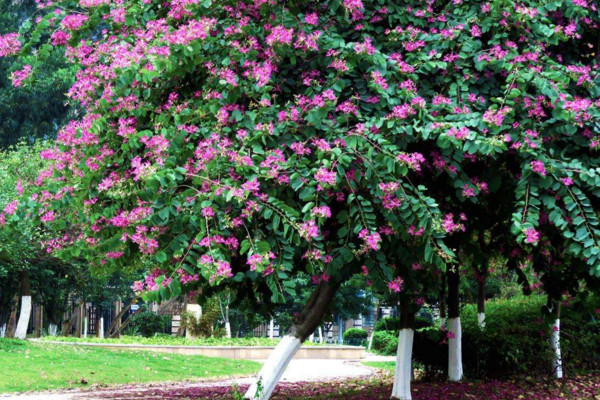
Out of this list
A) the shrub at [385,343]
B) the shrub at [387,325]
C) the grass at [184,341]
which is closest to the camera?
the grass at [184,341]

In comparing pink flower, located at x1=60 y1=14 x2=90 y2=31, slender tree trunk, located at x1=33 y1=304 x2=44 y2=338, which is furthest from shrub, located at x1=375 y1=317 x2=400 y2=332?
pink flower, located at x1=60 y1=14 x2=90 y2=31

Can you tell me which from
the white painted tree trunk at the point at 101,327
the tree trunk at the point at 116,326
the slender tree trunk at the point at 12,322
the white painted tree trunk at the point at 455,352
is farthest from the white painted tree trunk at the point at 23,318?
the white painted tree trunk at the point at 455,352

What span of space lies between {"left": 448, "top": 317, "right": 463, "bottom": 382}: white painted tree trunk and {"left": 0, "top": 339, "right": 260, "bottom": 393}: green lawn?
6421 millimetres

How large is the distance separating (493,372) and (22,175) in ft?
51.3

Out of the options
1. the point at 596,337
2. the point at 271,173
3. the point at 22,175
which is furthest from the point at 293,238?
the point at 22,175

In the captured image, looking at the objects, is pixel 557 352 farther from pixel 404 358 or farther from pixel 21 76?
pixel 21 76

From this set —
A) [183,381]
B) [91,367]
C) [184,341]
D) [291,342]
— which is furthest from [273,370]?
[184,341]

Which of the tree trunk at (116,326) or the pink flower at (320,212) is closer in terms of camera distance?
the pink flower at (320,212)

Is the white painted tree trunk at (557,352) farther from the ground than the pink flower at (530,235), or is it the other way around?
the pink flower at (530,235)

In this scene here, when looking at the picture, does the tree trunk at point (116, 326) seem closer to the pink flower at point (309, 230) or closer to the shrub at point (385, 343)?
the shrub at point (385, 343)

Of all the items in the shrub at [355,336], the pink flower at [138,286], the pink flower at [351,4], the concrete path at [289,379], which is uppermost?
the pink flower at [351,4]

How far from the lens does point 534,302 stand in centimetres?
1688

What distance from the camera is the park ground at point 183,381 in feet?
40.3

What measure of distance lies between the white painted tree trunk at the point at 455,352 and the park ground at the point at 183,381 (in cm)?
30
